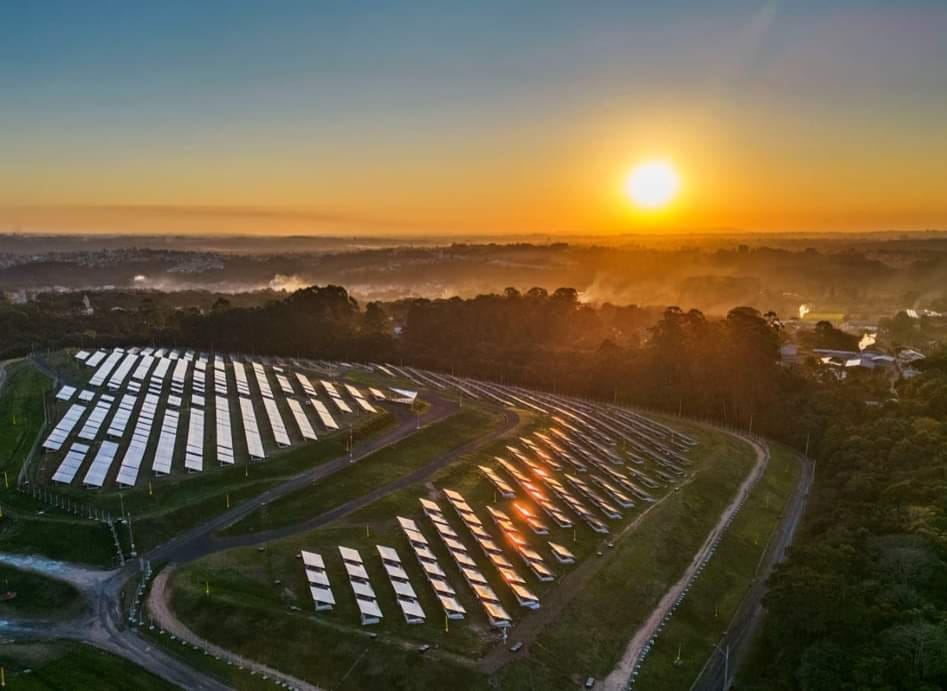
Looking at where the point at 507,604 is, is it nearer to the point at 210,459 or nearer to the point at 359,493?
the point at 359,493

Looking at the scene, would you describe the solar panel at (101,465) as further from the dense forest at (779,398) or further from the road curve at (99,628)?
the dense forest at (779,398)

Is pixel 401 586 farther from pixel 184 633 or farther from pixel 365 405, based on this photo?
pixel 365 405

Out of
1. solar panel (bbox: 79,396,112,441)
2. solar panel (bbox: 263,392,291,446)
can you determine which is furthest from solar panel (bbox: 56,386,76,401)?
solar panel (bbox: 263,392,291,446)

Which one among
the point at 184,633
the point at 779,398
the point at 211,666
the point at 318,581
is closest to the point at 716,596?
the point at 318,581

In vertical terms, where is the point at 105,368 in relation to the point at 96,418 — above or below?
above

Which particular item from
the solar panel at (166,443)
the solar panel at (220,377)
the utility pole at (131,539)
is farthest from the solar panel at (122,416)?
the utility pole at (131,539)
